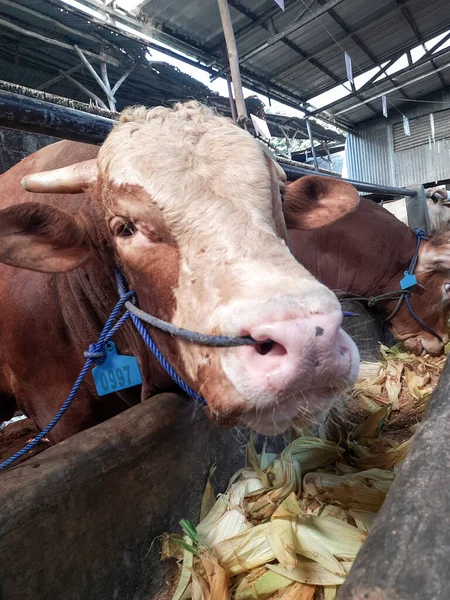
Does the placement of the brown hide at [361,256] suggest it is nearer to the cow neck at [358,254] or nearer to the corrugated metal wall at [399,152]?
the cow neck at [358,254]

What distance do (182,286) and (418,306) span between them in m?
3.77

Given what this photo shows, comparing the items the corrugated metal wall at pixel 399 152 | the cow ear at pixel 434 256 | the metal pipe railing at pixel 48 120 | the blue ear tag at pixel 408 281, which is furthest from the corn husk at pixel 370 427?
the corrugated metal wall at pixel 399 152

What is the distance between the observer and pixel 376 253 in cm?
453

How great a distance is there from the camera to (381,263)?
4543 mm

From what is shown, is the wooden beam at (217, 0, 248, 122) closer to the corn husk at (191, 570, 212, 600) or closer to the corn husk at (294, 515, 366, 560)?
the corn husk at (294, 515, 366, 560)

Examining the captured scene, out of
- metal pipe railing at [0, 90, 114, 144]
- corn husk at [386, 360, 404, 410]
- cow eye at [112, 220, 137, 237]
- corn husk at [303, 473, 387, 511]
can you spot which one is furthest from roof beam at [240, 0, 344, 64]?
corn husk at [303, 473, 387, 511]

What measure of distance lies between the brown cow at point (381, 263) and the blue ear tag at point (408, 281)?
0.12m

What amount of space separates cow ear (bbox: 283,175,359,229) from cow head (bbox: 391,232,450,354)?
2.57 metres

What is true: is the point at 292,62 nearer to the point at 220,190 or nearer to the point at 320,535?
the point at 220,190

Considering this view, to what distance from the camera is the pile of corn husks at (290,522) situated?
1.37m

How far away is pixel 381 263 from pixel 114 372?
3.47m

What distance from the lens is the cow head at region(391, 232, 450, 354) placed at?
4305mm

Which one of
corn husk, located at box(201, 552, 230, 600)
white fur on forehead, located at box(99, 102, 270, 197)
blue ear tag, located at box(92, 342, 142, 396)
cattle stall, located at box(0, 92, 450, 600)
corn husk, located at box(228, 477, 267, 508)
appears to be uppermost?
white fur on forehead, located at box(99, 102, 270, 197)

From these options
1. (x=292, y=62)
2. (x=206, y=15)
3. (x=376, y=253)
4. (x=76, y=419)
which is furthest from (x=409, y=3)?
(x=76, y=419)
